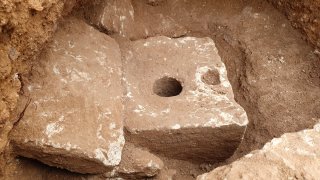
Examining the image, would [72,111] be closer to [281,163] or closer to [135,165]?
[135,165]

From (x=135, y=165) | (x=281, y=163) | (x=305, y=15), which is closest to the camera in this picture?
(x=281, y=163)

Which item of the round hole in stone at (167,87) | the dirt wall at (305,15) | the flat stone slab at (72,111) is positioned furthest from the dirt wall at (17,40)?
the dirt wall at (305,15)

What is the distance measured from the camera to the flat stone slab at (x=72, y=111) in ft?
7.03

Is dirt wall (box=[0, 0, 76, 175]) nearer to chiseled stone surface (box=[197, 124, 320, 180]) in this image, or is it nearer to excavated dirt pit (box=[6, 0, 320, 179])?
excavated dirt pit (box=[6, 0, 320, 179])

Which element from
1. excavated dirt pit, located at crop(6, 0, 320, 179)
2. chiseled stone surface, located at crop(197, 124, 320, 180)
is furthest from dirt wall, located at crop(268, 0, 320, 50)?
chiseled stone surface, located at crop(197, 124, 320, 180)

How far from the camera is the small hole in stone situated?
2662 mm

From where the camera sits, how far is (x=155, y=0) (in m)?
3.24

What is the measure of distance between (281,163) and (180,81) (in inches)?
39.1

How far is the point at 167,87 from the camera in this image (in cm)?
274

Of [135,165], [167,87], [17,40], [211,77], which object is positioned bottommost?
[135,165]

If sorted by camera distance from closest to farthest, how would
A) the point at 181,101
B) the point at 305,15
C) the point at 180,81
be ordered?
the point at 181,101, the point at 180,81, the point at 305,15

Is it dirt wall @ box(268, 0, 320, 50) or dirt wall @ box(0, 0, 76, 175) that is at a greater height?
dirt wall @ box(0, 0, 76, 175)

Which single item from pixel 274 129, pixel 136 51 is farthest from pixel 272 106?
pixel 136 51

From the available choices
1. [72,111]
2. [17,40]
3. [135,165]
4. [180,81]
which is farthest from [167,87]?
[17,40]
